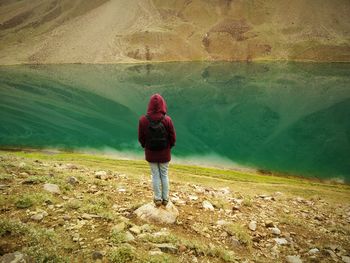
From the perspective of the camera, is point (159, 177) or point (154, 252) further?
point (159, 177)

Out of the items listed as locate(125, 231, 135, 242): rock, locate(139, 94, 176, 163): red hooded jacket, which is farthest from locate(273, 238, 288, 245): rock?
locate(125, 231, 135, 242): rock

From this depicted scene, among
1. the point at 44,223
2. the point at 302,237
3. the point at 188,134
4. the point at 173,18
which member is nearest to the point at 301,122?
the point at 188,134

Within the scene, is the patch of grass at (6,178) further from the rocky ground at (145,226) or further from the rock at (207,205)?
the rock at (207,205)

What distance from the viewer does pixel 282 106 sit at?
54.5 metres

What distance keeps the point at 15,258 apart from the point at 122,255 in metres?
2.04

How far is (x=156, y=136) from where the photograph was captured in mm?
8438

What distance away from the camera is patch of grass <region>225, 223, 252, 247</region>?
29.0 ft

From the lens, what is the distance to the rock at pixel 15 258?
602cm

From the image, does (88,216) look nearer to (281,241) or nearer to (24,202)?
(24,202)

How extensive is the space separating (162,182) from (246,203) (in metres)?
4.20

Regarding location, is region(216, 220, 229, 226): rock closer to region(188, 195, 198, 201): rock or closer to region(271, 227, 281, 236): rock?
region(271, 227, 281, 236): rock

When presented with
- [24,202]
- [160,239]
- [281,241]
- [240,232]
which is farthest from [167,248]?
[24,202]

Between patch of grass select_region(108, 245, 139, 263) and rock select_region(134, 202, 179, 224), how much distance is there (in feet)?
6.74

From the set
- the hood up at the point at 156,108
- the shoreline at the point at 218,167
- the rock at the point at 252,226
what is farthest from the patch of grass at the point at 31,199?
the shoreline at the point at 218,167
